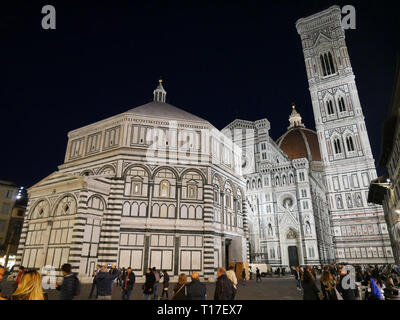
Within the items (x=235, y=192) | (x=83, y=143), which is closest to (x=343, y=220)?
(x=235, y=192)

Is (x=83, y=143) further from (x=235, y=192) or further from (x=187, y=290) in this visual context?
(x=187, y=290)

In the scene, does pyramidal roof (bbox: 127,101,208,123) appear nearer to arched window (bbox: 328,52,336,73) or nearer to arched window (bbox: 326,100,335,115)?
arched window (bbox: 326,100,335,115)

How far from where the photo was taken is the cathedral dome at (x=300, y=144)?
84062 millimetres

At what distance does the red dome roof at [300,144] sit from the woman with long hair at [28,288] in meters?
83.9

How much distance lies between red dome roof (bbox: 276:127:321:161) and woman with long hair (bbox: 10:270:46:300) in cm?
8388

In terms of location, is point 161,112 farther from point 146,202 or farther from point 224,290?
point 224,290

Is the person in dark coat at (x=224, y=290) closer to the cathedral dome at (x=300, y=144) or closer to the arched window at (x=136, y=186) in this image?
the arched window at (x=136, y=186)

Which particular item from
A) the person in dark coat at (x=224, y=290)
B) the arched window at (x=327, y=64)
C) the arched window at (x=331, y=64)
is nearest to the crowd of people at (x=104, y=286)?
the person in dark coat at (x=224, y=290)

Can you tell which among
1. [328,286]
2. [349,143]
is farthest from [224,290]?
[349,143]

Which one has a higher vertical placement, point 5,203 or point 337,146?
point 337,146

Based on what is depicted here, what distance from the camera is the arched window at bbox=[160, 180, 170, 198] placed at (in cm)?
2219

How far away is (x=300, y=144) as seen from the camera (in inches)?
3396

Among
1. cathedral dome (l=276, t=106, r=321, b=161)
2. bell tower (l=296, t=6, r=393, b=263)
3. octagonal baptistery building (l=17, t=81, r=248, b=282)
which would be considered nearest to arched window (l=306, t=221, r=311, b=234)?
bell tower (l=296, t=6, r=393, b=263)

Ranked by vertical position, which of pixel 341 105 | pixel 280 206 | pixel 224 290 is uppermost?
pixel 341 105
